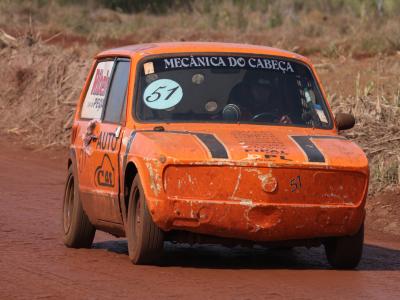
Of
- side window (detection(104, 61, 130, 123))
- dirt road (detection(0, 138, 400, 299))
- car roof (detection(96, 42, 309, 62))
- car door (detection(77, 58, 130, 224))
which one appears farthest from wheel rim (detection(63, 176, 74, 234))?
car roof (detection(96, 42, 309, 62))

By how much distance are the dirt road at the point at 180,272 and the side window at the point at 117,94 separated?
1099 millimetres

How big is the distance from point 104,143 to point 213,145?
1485 mm

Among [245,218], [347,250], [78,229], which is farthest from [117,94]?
[347,250]

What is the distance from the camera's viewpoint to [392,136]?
1496 cm

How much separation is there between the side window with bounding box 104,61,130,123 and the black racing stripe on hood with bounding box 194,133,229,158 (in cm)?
104

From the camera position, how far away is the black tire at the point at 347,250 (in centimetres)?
938

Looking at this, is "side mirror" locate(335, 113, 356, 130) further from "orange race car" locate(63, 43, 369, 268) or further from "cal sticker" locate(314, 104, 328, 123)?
"cal sticker" locate(314, 104, 328, 123)

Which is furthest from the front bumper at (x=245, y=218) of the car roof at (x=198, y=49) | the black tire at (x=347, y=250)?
the car roof at (x=198, y=49)

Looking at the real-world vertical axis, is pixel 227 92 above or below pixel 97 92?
above

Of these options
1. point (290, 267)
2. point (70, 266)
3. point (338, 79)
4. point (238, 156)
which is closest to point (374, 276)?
point (290, 267)

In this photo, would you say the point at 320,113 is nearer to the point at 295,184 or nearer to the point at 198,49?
the point at 198,49

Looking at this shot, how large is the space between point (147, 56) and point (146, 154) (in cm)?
135

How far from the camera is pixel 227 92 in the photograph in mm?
10016

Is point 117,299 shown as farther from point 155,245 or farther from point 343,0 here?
point 343,0
